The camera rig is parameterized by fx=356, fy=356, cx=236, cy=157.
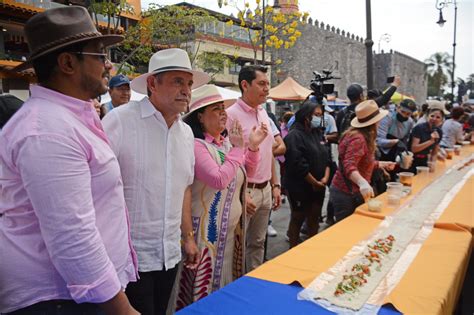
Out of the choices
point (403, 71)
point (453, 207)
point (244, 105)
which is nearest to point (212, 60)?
A: point (244, 105)

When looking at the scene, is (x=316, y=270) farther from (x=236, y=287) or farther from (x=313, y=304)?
(x=236, y=287)

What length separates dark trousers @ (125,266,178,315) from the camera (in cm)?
172

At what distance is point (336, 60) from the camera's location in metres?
33.5

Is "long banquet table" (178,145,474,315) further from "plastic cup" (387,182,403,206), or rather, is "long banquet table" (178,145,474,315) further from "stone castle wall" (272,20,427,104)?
"stone castle wall" (272,20,427,104)

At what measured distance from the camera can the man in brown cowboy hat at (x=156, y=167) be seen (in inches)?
66.8

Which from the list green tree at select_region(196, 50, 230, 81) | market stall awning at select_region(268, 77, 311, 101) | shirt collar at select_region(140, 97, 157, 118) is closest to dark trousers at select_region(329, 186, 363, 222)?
shirt collar at select_region(140, 97, 157, 118)

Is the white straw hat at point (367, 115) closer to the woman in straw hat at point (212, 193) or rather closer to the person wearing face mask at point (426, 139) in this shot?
the woman in straw hat at point (212, 193)

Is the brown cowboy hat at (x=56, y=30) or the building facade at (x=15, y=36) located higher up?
the building facade at (x=15, y=36)

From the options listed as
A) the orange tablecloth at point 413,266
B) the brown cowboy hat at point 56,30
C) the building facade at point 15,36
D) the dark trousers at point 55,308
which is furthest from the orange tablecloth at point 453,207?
the building facade at point 15,36

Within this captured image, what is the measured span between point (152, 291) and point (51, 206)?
99cm

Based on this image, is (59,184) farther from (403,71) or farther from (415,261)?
(403,71)

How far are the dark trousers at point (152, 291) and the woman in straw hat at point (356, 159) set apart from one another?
5.79 ft

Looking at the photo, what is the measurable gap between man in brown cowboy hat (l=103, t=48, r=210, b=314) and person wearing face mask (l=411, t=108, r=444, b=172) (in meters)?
4.05

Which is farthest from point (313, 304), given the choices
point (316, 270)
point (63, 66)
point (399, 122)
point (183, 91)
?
point (399, 122)
